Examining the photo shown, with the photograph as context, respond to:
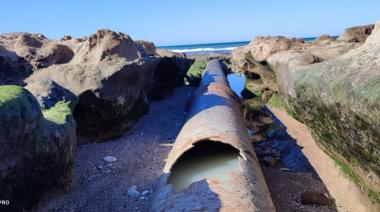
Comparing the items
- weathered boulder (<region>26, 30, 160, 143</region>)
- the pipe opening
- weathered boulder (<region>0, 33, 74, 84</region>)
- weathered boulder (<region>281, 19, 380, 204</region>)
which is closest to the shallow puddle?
weathered boulder (<region>26, 30, 160, 143</region>)

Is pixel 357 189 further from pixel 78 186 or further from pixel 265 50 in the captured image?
pixel 265 50

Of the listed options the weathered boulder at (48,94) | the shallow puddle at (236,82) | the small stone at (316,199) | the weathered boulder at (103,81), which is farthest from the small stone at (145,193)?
the shallow puddle at (236,82)

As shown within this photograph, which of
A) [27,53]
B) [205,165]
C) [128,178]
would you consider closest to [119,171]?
[128,178]

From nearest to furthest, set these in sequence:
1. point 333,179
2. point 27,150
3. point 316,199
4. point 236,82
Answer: point 27,150
point 316,199
point 333,179
point 236,82

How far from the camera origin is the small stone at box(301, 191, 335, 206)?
5.74 meters

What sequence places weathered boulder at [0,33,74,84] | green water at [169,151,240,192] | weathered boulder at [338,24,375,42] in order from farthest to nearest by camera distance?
weathered boulder at [338,24,375,42] < weathered boulder at [0,33,74,84] < green water at [169,151,240,192]

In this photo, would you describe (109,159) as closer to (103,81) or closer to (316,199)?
(103,81)

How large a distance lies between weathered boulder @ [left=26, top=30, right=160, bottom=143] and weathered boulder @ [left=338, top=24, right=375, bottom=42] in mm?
4528

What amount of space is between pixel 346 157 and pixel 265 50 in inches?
320

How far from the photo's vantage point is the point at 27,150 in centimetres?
421

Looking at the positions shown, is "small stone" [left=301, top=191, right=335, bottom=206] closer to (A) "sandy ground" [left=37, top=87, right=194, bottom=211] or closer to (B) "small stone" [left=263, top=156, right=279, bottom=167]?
(B) "small stone" [left=263, top=156, right=279, bottom=167]

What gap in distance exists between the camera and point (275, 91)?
12.8 meters

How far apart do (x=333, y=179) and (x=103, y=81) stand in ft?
14.1

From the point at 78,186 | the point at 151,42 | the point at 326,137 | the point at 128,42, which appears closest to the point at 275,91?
the point at 151,42
